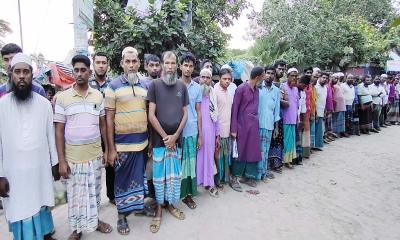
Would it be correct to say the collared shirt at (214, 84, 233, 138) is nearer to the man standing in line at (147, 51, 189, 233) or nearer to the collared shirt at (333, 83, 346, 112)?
the man standing in line at (147, 51, 189, 233)

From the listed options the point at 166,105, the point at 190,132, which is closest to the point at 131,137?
the point at 166,105

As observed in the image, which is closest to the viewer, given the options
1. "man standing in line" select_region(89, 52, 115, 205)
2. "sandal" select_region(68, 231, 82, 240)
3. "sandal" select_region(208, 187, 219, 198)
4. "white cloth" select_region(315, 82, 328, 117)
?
"sandal" select_region(68, 231, 82, 240)

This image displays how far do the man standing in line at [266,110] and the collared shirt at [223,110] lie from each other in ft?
2.10

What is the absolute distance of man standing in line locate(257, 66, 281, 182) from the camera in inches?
207

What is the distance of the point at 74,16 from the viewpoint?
4375mm

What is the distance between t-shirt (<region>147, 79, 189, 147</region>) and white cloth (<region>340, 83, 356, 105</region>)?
6967mm

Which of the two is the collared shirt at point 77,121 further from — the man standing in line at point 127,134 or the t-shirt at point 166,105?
the t-shirt at point 166,105

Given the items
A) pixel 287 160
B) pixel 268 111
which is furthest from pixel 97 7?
pixel 287 160

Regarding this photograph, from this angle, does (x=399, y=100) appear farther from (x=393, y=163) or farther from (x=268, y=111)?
(x=268, y=111)

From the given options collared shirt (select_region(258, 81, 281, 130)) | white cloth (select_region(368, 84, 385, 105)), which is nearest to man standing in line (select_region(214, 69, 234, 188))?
collared shirt (select_region(258, 81, 281, 130))

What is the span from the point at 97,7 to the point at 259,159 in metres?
3.99

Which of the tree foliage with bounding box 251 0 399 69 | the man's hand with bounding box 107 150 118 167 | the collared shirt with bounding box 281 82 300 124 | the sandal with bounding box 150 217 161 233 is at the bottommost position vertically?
the sandal with bounding box 150 217 161 233

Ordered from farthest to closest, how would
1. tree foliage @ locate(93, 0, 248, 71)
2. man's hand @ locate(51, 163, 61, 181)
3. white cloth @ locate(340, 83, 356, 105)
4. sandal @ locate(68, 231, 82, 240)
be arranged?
1. white cloth @ locate(340, 83, 356, 105)
2. tree foliage @ locate(93, 0, 248, 71)
3. sandal @ locate(68, 231, 82, 240)
4. man's hand @ locate(51, 163, 61, 181)

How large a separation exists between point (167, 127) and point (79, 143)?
97 cm
